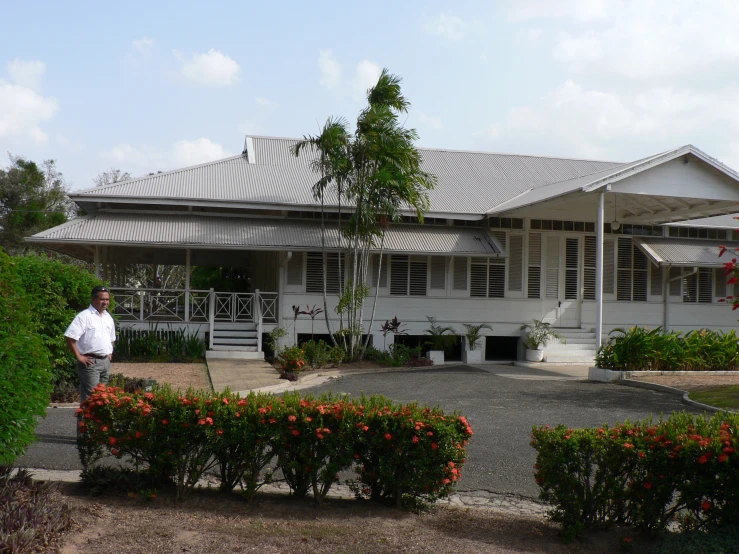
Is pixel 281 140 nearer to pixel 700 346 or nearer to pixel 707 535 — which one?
pixel 700 346

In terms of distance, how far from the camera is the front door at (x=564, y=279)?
20.5 meters

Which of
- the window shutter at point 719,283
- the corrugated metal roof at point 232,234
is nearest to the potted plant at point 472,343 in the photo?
the corrugated metal roof at point 232,234

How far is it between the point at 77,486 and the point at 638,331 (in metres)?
13.0

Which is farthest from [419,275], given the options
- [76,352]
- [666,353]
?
[76,352]

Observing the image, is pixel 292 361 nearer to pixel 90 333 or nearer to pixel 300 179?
pixel 300 179

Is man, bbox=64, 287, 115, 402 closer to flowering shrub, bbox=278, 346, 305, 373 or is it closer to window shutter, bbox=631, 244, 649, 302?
flowering shrub, bbox=278, 346, 305, 373

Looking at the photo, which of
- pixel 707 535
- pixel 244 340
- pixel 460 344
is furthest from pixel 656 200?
pixel 707 535

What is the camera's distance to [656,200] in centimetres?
1858

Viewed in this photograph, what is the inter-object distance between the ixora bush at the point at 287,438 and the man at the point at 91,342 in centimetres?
175

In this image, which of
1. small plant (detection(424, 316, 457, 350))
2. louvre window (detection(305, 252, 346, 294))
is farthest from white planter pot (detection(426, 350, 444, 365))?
louvre window (detection(305, 252, 346, 294))

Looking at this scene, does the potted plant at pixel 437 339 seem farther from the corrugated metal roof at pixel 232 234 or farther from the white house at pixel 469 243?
the corrugated metal roof at pixel 232 234

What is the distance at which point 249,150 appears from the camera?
22484 mm

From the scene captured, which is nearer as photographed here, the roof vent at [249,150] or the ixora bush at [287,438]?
the ixora bush at [287,438]

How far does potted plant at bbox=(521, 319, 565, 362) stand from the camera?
1903 cm
